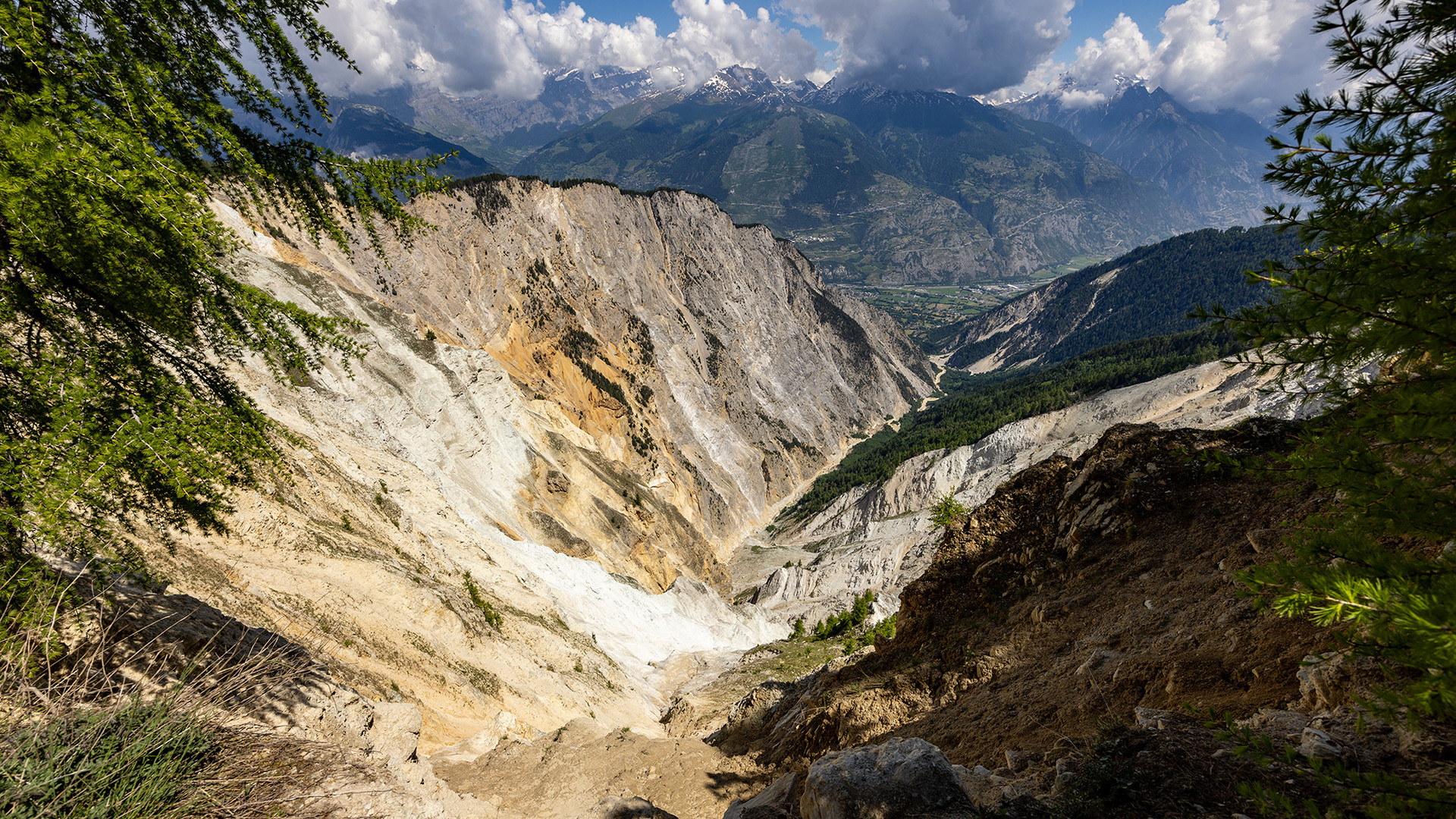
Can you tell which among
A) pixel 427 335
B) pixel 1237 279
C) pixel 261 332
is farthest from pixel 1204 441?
pixel 1237 279

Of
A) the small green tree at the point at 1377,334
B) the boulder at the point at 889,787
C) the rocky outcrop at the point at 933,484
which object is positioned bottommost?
the rocky outcrop at the point at 933,484

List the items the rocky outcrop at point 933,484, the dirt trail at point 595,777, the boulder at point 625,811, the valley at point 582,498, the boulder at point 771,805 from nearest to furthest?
the boulder at point 771,805, the boulder at point 625,811, the dirt trail at point 595,777, the valley at point 582,498, the rocky outcrop at point 933,484

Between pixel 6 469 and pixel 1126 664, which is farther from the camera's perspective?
pixel 1126 664

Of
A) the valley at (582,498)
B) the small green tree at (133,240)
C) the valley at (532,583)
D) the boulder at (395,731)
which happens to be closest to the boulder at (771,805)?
the valley at (532,583)

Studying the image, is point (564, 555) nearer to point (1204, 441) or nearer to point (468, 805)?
point (468, 805)

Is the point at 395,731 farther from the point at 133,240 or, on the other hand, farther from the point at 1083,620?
the point at 1083,620

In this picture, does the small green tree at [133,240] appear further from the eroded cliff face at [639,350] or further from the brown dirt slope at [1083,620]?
the eroded cliff face at [639,350]

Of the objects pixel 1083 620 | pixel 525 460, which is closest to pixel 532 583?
pixel 525 460
